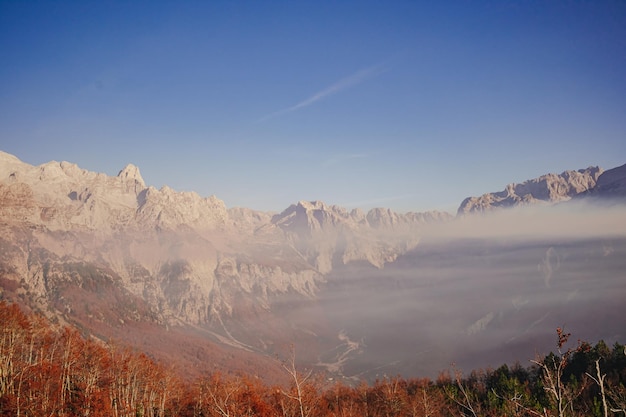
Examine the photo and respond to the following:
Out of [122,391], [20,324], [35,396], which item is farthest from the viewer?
[20,324]

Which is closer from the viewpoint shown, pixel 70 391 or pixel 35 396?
pixel 35 396

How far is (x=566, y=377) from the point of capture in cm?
9050

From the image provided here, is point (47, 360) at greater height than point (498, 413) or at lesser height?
greater

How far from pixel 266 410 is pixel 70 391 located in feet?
104

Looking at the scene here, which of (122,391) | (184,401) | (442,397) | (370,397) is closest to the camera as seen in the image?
(122,391)

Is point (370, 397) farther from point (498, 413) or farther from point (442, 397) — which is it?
point (498, 413)

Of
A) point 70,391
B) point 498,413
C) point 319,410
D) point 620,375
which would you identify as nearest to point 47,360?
point 70,391

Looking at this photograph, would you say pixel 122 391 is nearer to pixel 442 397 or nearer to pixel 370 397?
pixel 370 397

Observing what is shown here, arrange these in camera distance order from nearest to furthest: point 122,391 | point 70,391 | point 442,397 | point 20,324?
point 70,391 → point 122,391 → point 20,324 → point 442,397

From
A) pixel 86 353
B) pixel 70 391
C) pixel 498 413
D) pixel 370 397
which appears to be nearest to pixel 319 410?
pixel 370 397

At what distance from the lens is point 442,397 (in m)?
70.1

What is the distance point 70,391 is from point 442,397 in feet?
217

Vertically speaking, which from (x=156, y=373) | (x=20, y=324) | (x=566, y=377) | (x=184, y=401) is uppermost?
(x=20, y=324)

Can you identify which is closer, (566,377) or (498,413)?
(498,413)
